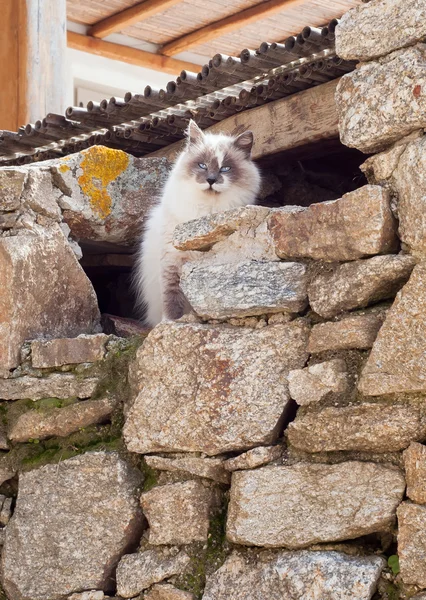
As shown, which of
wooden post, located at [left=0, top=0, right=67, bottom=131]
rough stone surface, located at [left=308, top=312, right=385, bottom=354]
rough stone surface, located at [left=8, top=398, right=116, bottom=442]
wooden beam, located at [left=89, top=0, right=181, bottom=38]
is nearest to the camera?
rough stone surface, located at [left=308, top=312, right=385, bottom=354]

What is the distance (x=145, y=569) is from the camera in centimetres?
358

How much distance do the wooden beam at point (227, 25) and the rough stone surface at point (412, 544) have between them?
5423 mm

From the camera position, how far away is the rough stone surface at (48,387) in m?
4.01

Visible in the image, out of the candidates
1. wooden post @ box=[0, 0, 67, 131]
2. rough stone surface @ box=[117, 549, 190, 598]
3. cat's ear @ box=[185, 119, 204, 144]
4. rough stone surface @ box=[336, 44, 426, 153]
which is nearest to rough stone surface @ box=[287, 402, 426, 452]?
rough stone surface @ box=[117, 549, 190, 598]

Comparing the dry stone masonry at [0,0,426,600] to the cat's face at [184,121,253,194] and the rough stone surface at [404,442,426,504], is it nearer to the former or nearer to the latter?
the rough stone surface at [404,442,426,504]

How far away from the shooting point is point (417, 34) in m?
3.16

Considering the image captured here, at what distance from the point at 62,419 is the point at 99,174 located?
50.7 inches

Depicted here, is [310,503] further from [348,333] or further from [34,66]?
[34,66]

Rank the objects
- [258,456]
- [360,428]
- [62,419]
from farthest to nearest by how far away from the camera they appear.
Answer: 1. [62,419]
2. [258,456]
3. [360,428]

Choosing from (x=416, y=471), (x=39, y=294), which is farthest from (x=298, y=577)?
(x=39, y=294)

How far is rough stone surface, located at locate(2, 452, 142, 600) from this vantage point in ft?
12.2

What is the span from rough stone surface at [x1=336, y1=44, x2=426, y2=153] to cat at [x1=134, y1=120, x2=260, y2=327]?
44.2 inches

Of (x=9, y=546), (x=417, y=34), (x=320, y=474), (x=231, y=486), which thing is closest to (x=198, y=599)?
(x=231, y=486)

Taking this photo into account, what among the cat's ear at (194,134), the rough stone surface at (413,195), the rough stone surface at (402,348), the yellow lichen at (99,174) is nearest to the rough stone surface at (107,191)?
the yellow lichen at (99,174)
